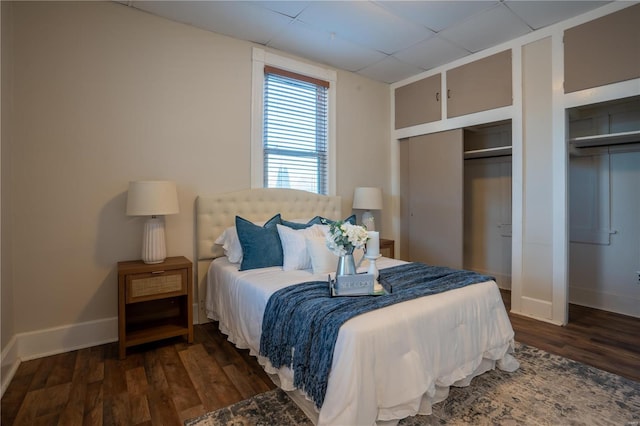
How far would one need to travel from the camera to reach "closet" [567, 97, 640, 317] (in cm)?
328

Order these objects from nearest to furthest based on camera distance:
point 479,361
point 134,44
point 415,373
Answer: point 415,373 < point 479,361 < point 134,44

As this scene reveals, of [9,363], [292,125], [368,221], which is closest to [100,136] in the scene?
[9,363]

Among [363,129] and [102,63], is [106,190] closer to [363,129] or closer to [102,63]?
[102,63]

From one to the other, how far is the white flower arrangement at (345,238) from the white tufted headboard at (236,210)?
1.48m

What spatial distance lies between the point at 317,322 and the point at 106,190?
2202 millimetres

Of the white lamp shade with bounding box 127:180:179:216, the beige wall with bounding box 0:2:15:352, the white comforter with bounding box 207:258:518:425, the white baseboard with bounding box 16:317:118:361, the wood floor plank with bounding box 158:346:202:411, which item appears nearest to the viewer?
the white comforter with bounding box 207:258:518:425

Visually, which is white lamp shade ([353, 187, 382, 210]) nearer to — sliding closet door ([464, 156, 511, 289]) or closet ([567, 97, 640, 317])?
sliding closet door ([464, 156, 511, 289])

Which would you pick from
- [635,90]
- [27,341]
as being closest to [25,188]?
[27,341]

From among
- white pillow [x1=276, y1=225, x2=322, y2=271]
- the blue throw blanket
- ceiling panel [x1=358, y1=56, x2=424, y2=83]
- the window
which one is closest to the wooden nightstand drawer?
white pillow [x1=276, y1=225, x2=322, y2=271]

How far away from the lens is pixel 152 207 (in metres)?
2.50

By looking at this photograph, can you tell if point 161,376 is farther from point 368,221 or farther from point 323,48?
point 323,48

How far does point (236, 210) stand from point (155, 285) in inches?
41.1

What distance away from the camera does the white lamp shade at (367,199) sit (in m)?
4.00

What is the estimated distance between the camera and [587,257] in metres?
3.62
